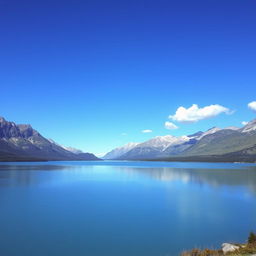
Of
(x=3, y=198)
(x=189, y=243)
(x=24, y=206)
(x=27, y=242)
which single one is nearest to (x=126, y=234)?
(x=189, y=243)

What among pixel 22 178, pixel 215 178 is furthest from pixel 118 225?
pixel 215 178

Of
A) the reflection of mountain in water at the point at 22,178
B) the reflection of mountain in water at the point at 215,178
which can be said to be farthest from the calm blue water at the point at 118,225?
the reflection of mountain in water at the point at 215,178

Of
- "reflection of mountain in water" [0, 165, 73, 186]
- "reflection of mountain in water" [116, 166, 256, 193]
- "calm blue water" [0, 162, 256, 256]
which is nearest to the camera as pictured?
"calm blue water" [0, 162, 256, 256]

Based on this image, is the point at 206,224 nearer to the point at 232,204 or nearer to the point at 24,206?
the point at 232,204

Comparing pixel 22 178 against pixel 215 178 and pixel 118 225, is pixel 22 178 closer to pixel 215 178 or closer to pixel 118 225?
pixel 215 178

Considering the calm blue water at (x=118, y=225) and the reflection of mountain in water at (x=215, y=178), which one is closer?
the calm blue water at (x=118, y=225)

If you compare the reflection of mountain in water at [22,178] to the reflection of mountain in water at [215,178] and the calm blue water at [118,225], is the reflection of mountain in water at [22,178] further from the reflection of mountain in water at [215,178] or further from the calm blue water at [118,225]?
the reflection of mountain in water at [215,178]

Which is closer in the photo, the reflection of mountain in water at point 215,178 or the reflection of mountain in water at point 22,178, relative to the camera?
the reflection of mountain in water at point 22,178

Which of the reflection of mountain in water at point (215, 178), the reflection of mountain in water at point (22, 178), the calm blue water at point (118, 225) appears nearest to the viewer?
the calm blue water at point (118, 225)

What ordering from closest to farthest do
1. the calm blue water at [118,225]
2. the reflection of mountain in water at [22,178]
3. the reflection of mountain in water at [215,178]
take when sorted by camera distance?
1. the calm blue water at [118,225]
2. the reflection of mountain in water at [22,178]
3. the reflection of mountain in water at [215,178]

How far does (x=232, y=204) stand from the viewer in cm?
4325

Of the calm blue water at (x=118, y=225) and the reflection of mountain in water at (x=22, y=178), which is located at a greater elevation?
the reflection of mountain in water at (x=22, y=178)

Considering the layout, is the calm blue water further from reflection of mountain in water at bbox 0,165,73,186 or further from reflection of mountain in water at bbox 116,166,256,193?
reflection of mountain in water at bbox 116,166,256,193

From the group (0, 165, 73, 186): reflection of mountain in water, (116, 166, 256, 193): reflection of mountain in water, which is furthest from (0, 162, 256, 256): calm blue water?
(116, 166, 256, 193): reflection of mountain in water
